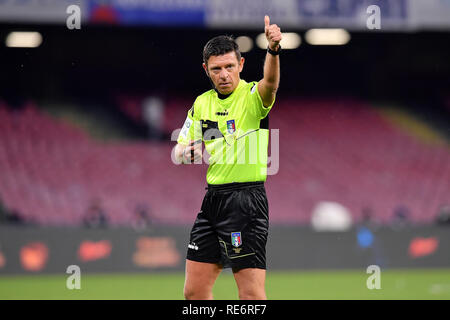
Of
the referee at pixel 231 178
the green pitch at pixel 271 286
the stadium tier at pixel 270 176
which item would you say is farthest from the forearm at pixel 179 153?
the stadium tier at pixel 270 176

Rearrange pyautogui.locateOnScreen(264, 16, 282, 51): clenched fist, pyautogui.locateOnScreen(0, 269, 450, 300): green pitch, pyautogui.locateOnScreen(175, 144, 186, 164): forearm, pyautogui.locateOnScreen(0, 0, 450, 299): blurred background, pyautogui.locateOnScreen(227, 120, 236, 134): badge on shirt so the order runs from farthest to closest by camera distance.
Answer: pyautogui.locateOnScreen(0, 0, 450, 299): blurred background, pyautogui.locateOnScreen(0, 269, 450, 300): green pitch, pyautogui.locateOnScreen(175, 144, 186, 164): forearm, pyautogui.locateOnScreen(227, 120, 236, 134): badge on shirt, pyautogui.locateOnScreen(264, 16, 282, 51): clenched fist

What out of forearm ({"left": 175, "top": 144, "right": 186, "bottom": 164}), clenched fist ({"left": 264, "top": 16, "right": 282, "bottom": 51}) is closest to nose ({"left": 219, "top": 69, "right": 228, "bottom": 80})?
clenched fist ({"left": 264, "top": 16, "right": 282, "bottom": 51})

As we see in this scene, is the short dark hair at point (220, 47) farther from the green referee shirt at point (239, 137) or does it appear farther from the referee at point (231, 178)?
the green referee shirt at point (239, 137)

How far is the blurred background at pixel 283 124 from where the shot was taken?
13.2 meters

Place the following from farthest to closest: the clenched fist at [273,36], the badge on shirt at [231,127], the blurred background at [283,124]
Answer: the blurred background at [283,124] < the badge on shirt at [231,127] < the clenched fist at [273,36]

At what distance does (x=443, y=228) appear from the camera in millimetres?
13312

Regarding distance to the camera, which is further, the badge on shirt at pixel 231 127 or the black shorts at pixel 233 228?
the badge on shirt at pixel 231 127

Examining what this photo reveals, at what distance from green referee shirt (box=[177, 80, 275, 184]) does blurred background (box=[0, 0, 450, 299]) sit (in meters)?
8.27

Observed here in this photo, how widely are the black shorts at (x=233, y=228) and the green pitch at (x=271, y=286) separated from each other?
462 cm

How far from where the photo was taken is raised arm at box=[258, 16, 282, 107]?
4.47m

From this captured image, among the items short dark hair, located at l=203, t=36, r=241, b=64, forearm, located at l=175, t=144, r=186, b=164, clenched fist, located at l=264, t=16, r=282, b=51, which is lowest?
forearm, located at l=175, t=144, r=186, b=164

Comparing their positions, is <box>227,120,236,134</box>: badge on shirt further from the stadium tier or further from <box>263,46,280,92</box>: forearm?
the stadium tier

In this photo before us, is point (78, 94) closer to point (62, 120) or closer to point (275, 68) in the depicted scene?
point (62, 120)
